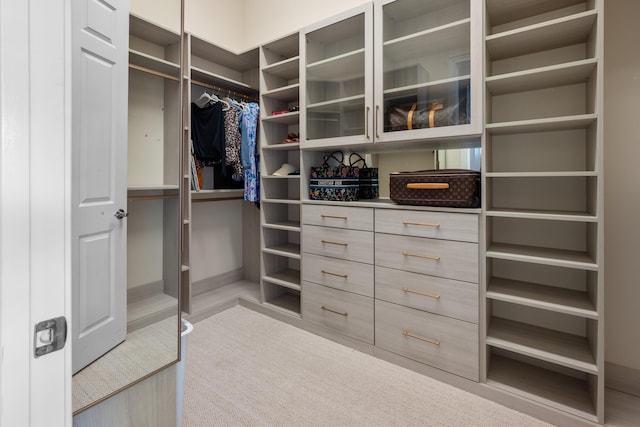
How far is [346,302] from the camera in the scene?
2238 mm

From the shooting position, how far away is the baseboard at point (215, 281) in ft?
9.79

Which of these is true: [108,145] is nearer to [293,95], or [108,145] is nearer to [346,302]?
[346,302]

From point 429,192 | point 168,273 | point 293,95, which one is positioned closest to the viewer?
point 168,273

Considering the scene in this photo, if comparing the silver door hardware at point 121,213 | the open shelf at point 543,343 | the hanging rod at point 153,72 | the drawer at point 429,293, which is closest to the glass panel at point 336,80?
the drawer at point 429,293

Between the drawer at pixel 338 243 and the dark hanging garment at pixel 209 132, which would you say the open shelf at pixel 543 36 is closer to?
the drawer at pixel 338 243

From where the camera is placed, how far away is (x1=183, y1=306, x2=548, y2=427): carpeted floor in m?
1.54

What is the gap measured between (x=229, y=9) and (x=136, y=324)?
3362mm

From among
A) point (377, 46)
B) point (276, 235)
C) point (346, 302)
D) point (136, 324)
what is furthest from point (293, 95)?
point (136, 324)

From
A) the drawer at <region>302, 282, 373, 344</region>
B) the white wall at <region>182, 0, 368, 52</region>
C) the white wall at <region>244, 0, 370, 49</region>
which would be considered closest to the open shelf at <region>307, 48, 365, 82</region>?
the white wall at <region>244, 0, 370, 49</region>
